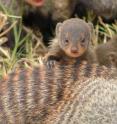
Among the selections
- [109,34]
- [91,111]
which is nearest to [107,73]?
[91,111]

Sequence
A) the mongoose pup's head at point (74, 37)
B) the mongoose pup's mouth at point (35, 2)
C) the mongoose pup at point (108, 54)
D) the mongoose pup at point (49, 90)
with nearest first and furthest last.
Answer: the mongoose pup at point (49, 90) → the mongoose pup's head at point (74, 37) → the mongoose pup at point (108, 54) → the mongoose pup's mouth at point (35, 2)

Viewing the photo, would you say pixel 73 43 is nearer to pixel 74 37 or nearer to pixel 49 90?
pixel 74 37

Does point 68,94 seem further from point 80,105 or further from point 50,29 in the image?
point 50,29

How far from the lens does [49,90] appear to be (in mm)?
2803

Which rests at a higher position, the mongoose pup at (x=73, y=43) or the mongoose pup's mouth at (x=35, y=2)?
the mongoose pup's mouth at (x=35, y=2)

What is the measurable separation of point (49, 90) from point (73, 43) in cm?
40

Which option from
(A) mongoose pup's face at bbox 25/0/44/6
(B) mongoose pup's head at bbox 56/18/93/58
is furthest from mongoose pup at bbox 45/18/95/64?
(A) mongoose pup's face at bbox 25/0/44/6

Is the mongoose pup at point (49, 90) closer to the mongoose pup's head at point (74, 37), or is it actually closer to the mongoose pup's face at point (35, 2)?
the mongoose pup's head at point (74, 37)

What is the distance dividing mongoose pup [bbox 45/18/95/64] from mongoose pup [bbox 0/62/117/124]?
0.08 metres

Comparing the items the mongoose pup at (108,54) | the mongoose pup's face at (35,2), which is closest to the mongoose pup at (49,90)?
the mongoose pup at (108,54)

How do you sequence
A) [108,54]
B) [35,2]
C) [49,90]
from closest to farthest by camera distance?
[49,90]
[108,54]
[35,2]

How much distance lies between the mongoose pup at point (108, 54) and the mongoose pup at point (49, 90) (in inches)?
11.6

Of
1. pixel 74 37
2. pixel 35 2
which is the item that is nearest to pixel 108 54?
pixel 74 37

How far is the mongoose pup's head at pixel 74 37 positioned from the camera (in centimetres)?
309
